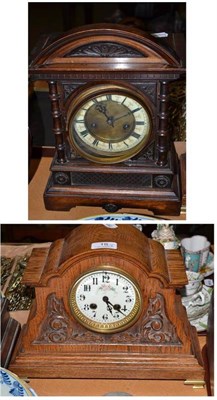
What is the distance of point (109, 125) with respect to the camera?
174cm

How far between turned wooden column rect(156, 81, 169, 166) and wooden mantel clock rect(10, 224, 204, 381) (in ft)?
0.83

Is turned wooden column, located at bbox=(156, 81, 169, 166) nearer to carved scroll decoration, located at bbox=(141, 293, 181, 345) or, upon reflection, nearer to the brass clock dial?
the brass clock dial

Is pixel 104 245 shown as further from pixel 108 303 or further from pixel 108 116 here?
pixel 108 116

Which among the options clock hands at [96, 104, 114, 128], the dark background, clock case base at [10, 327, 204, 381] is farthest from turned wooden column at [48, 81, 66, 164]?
the dark background

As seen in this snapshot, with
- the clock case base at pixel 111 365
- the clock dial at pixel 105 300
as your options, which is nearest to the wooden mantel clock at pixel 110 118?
the clock dial at pixel 105 300

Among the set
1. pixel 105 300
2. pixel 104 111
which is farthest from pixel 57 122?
pixel 105 300

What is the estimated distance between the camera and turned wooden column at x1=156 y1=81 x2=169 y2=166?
1.67 metres

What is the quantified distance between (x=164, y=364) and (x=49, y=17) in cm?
417

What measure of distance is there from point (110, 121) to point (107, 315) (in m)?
0.54

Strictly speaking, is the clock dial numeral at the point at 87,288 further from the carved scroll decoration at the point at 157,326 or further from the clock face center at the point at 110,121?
the clock face center at the point at 110,121

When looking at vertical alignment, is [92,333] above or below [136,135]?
below

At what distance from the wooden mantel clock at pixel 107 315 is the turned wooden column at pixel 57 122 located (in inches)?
11.1

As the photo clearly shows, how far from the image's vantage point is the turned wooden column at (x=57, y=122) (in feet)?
5.60

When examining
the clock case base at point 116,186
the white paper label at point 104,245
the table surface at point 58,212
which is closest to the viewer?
the white paper label at point 104,245
